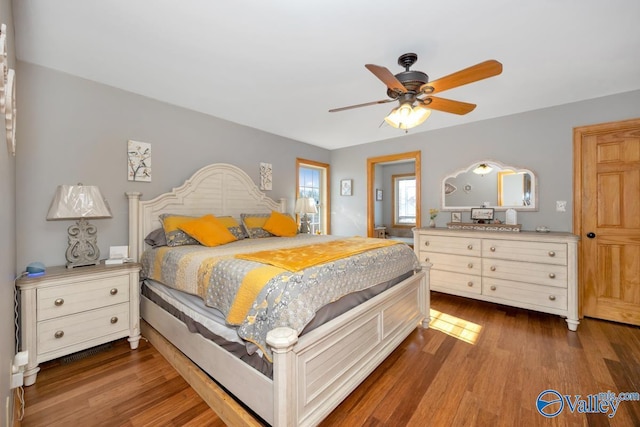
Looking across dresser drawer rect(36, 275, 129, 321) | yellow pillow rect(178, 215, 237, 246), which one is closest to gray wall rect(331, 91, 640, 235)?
yellow pillow rect(178, 215, 237, 246)

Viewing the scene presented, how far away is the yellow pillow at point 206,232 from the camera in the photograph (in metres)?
2.63

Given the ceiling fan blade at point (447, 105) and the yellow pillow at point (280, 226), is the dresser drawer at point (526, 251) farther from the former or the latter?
the yellow pillow at point (280, 226)

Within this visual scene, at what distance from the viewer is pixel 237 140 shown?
3760 mm

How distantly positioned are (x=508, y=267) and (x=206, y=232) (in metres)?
3.39

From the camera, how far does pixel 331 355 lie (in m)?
1.58

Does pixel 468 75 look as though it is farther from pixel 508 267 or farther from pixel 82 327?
pixel 82 327

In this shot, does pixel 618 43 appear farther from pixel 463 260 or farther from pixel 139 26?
pixel 139 26

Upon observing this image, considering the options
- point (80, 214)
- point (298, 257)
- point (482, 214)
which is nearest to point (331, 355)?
point (298, 257)

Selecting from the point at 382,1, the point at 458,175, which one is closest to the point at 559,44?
the point at 382,1

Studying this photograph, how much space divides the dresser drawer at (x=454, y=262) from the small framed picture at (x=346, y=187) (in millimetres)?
1899

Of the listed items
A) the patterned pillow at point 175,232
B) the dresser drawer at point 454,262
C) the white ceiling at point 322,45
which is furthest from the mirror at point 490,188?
the patterned pillow at point 175,232

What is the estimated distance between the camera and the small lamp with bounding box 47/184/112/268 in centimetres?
212

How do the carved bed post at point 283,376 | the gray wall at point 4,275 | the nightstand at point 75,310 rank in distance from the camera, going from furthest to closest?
the nightstand at point 75,310
the carved bed post at point 283,376
the gray wall at point 4,275

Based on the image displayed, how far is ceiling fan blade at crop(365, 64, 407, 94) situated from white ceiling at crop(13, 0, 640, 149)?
34cm
